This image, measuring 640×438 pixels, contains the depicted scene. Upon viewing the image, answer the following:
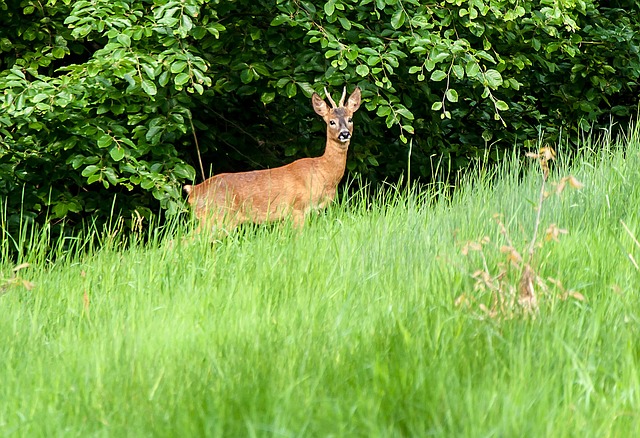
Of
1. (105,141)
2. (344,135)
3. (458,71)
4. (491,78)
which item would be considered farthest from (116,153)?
(491,78)

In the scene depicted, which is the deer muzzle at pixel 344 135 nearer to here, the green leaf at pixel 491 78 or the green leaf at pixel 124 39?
the green leaf at pixel 491 78

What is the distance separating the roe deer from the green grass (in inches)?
92.0

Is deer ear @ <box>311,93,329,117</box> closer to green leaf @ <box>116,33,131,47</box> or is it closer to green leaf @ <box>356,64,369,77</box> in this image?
green leaf @ <box>356,64,369,77</box>

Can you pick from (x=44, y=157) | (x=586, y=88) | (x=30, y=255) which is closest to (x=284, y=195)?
(x=44, y=157)

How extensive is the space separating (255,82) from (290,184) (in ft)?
4.99

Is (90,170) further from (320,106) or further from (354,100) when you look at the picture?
(354,100)

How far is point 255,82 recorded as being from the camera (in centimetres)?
891

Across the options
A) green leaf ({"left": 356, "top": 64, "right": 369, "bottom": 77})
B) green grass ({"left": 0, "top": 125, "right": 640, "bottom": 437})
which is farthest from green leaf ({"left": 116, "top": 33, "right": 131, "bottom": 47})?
green grass ({"left": 0, "top": 125, "right": 640, "bottom": 437})

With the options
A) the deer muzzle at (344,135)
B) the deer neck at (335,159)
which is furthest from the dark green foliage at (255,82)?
the deer neck at (335,159)

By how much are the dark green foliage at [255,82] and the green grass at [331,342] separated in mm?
1815

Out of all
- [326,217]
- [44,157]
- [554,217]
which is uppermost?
[554,217]

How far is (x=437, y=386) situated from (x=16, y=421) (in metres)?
1.28

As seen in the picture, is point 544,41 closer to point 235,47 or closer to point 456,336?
point 235,47

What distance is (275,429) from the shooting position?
106 inches
